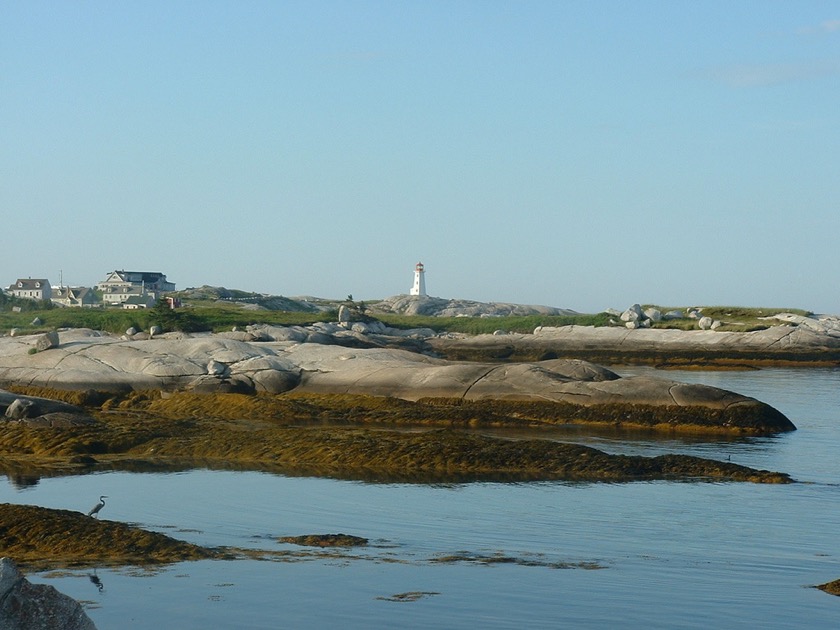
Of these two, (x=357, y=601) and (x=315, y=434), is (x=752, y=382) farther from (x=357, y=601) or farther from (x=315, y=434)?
(x=357, y=601)

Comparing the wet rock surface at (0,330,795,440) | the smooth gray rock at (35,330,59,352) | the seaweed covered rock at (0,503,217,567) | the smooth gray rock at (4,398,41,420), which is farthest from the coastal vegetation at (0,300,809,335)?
the seaweed covered rock at (0,503,217,567)

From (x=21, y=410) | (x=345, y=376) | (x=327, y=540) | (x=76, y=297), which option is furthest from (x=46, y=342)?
(x=76, y=297)

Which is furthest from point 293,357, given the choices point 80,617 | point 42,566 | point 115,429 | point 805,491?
point 80,617

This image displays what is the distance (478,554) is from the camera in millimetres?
15664

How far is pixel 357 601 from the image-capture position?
42.0 ft

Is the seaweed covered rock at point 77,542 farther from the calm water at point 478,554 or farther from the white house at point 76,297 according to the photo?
the white house at point 76,297

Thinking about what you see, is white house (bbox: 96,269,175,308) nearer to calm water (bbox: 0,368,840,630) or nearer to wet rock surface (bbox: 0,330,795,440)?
wet rock surface (bbox: 0,330,795,440)

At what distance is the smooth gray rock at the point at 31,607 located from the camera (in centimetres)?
771

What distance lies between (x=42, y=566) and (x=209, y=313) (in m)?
68.7

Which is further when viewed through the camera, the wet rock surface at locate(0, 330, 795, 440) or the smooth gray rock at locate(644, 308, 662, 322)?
the smooth gray rock at locate(644, 308, 662, 322)

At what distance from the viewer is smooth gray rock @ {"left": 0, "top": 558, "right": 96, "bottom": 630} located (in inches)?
303

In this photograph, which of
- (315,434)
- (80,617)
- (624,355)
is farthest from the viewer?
(624,355)

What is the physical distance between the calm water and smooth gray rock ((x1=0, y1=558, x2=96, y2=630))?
375 centimetres

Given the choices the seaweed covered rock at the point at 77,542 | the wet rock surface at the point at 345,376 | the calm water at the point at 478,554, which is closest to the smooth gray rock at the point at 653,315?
the wet rock surface at the point at 345,376
